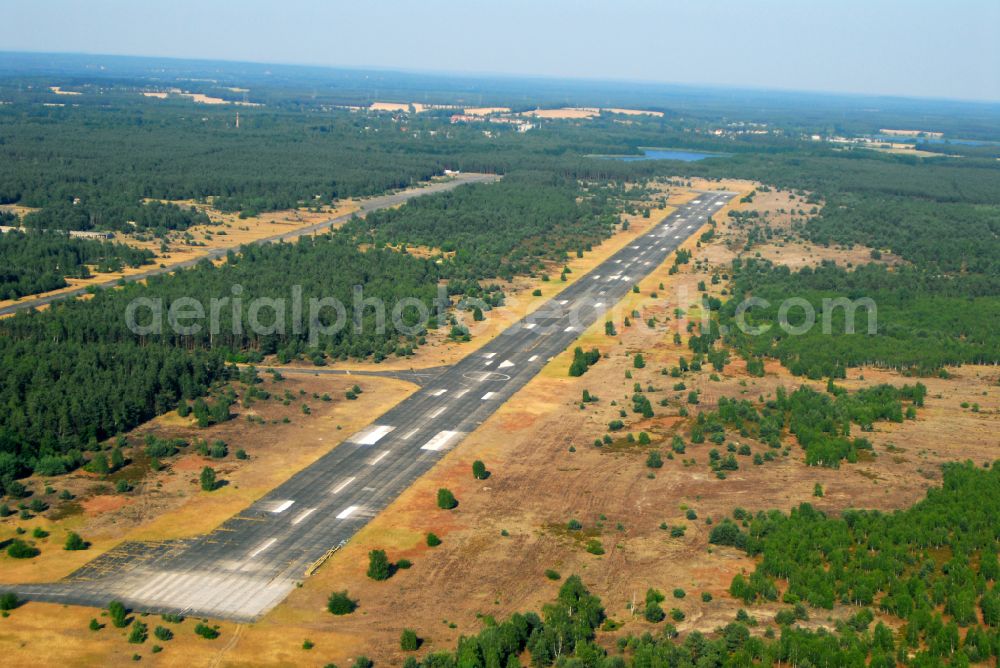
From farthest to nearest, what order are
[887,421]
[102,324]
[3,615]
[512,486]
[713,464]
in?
[102,324]
[887,421]
[713,464]
[512,486]
[3,615]

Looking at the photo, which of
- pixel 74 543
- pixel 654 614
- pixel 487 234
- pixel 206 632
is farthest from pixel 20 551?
pixel 487 234

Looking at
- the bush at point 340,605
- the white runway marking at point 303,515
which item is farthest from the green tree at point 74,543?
the bush at point 340,605

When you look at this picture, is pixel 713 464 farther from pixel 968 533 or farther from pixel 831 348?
pixel 831 348

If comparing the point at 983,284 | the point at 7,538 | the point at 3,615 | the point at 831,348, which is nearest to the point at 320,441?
the point at 7,538

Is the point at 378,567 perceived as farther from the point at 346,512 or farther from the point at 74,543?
the point at 74,543

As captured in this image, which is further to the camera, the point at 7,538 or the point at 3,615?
the point at 7,538

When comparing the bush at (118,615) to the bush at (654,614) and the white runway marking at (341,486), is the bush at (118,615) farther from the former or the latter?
the bush at (654,614)
